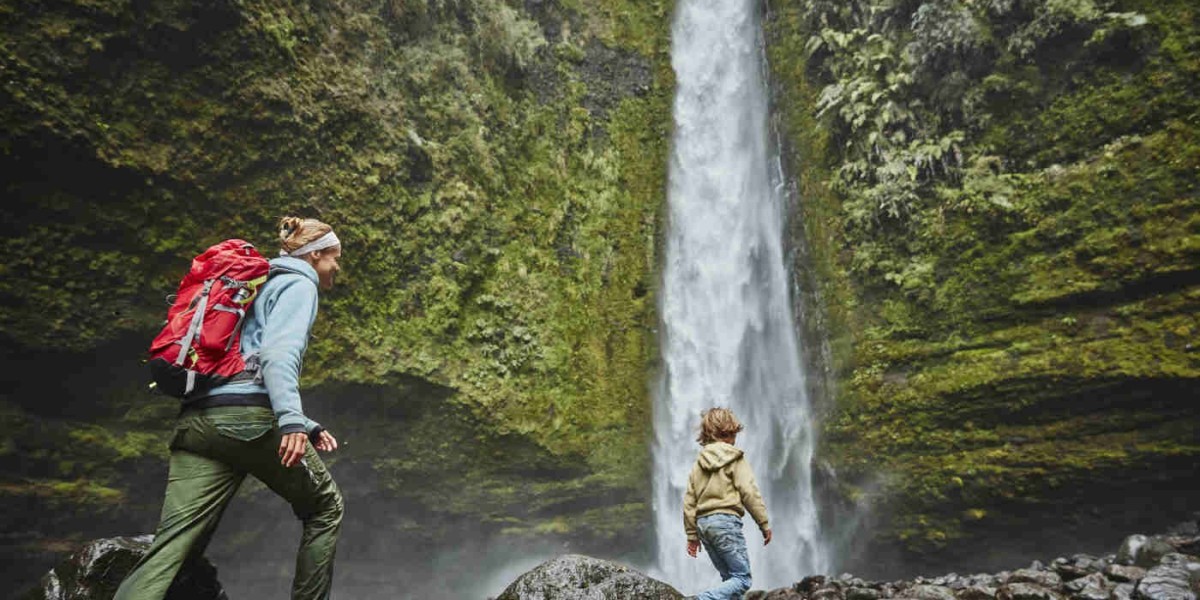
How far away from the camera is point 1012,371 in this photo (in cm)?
750

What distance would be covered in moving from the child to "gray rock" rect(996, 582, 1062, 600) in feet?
7.27

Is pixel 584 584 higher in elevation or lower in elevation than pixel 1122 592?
higher

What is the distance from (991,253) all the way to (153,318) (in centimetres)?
1033

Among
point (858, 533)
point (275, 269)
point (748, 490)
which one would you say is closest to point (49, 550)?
point (275, 269)

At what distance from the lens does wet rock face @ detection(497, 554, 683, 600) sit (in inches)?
171

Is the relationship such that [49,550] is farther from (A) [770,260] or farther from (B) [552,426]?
(A) [770,260]

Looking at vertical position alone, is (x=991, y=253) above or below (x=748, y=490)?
above

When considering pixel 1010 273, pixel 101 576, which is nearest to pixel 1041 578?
pixel 1010 273

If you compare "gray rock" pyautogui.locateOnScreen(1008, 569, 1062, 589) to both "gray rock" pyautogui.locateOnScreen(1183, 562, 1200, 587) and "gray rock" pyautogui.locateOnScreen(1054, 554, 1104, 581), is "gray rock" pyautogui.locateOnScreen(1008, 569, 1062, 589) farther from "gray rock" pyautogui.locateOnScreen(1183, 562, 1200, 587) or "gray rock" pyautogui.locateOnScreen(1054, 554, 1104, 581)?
"gray rock" pyautogui.locateOnScreen(1183, 562, 1200, 587)

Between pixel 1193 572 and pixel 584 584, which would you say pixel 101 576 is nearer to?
pixel 584 584

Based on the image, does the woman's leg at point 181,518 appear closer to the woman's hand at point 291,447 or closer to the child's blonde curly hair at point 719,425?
the woman's hand at point 291,447

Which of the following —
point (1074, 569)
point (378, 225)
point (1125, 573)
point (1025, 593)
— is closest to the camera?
point (1025, 593)

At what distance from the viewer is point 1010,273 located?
25.7 feet

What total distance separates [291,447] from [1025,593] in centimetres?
521
